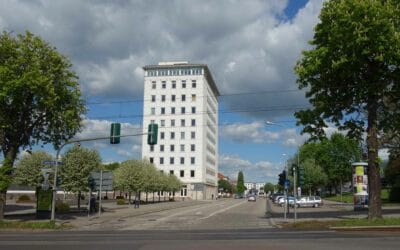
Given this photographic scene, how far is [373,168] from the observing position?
27.5 m

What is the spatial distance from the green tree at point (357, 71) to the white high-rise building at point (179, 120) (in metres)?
104

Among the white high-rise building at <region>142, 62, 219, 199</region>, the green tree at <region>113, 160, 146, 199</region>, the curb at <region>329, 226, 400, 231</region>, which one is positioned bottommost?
the curb at <region>329, 226, 400, 231</region>

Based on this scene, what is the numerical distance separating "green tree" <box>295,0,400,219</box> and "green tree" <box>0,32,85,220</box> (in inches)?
613

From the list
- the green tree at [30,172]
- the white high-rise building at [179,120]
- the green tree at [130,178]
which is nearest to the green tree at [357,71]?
the green tree at [30,172]

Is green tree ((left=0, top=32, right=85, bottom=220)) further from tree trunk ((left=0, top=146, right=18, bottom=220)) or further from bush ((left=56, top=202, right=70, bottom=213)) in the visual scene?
bush ((left=56, top=202, right=70, bottom=213))

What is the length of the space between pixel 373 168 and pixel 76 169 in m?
26.4

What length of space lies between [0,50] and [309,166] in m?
74.5

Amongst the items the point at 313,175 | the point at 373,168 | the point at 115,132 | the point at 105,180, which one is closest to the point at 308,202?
the point at 313,175

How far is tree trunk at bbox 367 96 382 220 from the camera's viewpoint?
2710 cm

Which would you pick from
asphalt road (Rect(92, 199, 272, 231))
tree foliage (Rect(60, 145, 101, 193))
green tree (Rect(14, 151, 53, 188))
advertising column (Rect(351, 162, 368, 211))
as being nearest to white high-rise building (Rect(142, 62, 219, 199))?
green tree (Rect(14, 151, 53, 188))

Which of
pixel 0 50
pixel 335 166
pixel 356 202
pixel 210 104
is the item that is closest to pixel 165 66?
pixel 210 104

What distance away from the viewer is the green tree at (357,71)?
25328 mm

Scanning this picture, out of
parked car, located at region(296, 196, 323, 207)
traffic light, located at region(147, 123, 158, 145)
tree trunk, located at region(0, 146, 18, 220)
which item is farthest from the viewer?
parked car, located at region(296, 196, 323, 207)

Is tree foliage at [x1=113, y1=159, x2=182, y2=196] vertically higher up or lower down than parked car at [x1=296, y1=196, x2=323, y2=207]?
higher up
